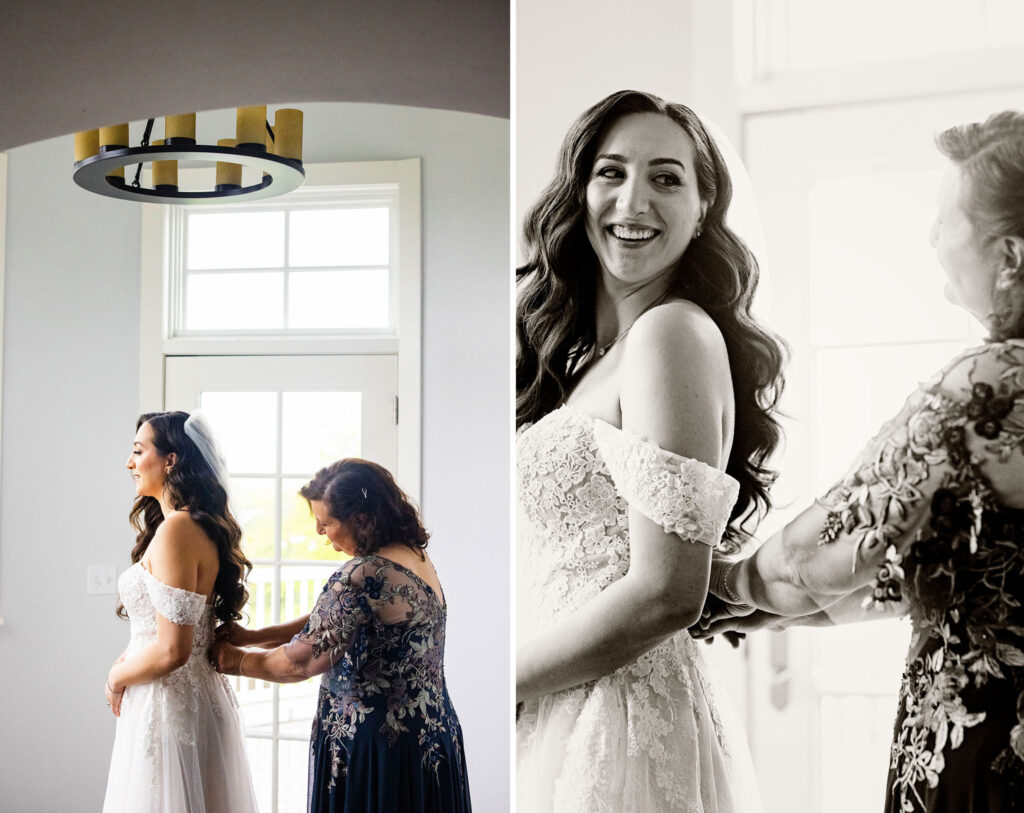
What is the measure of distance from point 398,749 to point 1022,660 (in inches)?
72.9

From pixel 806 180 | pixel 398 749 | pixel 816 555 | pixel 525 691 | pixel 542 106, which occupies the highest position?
pixel 542 106

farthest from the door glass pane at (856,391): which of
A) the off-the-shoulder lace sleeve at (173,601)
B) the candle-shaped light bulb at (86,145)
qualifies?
the off-the-shoulder lace sleeve at (173,601)

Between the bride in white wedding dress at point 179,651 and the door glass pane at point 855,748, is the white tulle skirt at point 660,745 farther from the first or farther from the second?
the bride in white wedding dress at point 179,651

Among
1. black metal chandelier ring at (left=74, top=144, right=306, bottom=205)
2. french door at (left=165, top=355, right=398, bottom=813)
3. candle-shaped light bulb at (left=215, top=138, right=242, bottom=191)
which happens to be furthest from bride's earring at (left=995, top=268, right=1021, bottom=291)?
french door at (left=165, top=355, right=398, bottom=813)

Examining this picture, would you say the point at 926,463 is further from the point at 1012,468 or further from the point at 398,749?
the point at 398,749

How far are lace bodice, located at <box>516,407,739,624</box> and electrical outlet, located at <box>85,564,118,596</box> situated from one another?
266 centimetres

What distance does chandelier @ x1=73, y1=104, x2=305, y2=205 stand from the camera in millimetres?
1982

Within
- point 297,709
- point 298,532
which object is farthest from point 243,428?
point 297,709

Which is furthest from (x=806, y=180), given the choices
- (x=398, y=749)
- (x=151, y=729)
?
(x=151, y=729)

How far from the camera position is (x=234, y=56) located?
210 cm

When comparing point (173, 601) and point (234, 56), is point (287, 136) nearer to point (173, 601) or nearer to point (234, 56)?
point (234, 56)

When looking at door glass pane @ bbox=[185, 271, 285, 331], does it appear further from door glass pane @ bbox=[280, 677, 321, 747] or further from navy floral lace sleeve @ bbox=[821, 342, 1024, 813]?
navy floral lace sleeve @ bbox=[821, 342, 1024, 813]

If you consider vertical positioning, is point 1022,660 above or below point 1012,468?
below

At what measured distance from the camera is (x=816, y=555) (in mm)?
1086
